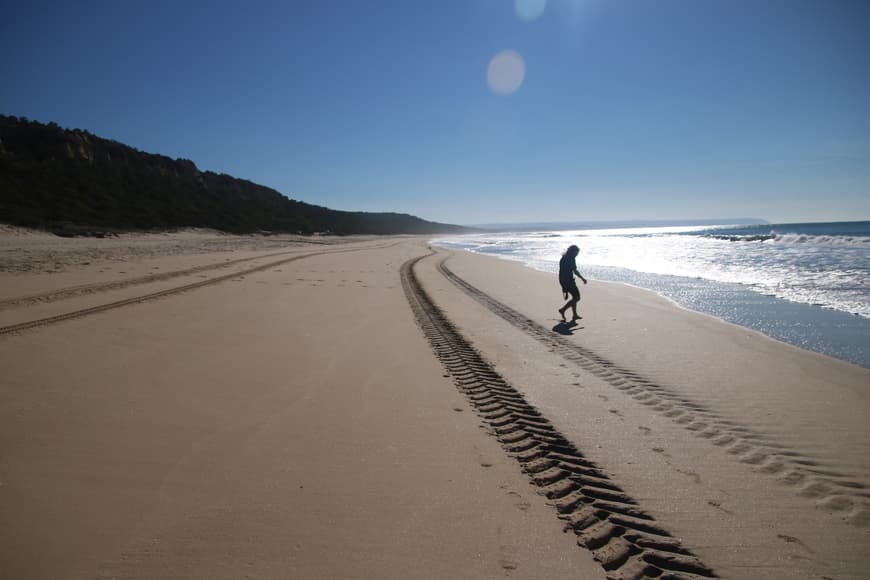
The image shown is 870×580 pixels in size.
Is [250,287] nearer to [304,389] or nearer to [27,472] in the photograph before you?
[304,389]

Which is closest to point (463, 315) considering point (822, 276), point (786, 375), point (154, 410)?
point (786, 375)

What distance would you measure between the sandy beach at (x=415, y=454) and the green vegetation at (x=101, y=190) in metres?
26.0

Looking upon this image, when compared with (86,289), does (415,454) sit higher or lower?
lower

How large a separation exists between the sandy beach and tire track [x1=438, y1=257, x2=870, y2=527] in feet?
0.08

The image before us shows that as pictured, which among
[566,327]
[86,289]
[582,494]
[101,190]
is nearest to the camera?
[582,494]

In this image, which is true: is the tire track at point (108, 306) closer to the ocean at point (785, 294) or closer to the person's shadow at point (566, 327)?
the person's shadow at point (566, 327)

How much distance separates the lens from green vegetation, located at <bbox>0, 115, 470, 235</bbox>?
89.5ft

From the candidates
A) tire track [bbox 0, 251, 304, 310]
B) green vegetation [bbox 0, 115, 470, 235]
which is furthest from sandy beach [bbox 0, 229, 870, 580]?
green vegetation [bbox 0, 115, 470, 235]

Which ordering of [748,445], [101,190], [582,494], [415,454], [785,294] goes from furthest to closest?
1. [101,190]
2. [785,294]
3. [748,445]
4. [415,454]
5. [582,494]

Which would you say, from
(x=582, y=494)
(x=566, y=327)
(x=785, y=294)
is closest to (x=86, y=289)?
(x=566, y=327)

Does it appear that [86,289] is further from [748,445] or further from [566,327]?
[748,445]

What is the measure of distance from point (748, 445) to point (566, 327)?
4564 mm

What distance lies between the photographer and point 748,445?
3.59m

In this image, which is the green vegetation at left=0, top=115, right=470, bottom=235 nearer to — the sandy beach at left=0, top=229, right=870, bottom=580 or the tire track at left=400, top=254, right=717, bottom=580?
the sandy beach at left=0, top=229, right=870, bottom=580
